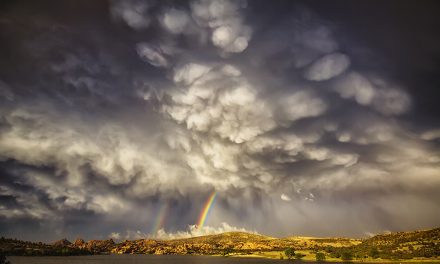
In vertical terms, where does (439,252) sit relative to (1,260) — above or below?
above

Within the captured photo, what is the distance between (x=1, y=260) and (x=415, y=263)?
19138 cm

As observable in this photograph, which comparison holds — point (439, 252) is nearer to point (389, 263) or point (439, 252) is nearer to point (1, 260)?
point (389, 263)

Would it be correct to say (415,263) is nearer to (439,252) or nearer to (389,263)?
(389,263)

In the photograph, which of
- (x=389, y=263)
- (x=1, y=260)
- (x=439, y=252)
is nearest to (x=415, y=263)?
(x=389, y=263)

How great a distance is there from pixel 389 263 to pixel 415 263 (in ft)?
50.1

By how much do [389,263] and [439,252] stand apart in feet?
111

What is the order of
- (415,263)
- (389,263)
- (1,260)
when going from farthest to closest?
(389,263), (415,263), (1,260)

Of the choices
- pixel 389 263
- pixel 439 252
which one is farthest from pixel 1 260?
pixel 439 252

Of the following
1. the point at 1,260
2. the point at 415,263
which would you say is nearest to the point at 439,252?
the point at 415,263

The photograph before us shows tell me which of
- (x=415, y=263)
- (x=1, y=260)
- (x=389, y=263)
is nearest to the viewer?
(x=1, y=260)

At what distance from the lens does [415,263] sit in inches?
6841

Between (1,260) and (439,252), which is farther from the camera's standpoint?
(439,252)

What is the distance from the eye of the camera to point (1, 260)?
131875 mm

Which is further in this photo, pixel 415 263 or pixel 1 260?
pixel 415 263
